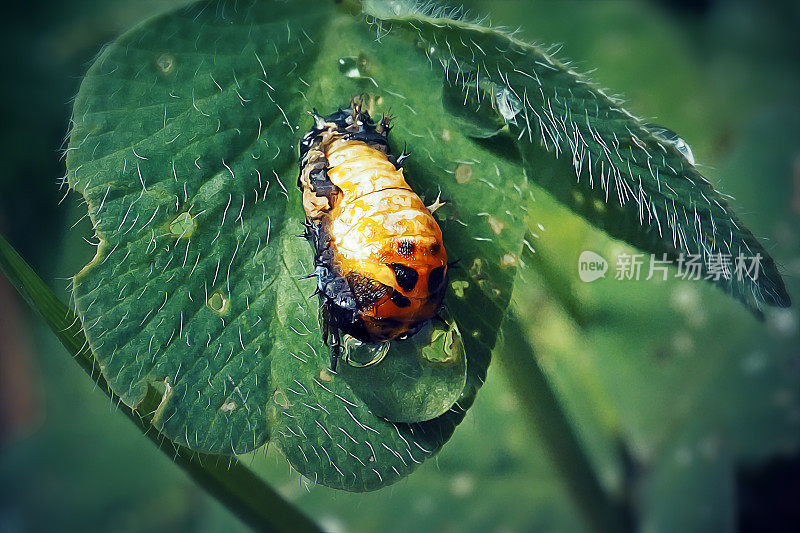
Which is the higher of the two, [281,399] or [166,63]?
[166,63]

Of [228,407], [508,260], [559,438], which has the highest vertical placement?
[508,260]

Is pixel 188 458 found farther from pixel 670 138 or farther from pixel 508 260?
pixel 670 138

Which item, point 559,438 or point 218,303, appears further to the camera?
point 559,438

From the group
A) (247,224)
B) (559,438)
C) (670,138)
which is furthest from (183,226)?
(559,438)

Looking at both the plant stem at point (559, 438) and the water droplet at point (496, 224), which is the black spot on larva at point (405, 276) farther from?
the plant stem at point (559, 438)

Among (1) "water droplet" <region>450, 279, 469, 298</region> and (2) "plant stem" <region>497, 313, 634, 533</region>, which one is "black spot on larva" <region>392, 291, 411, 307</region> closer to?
(1) "water droplet" <region>450, 279, 469, 298</region>
